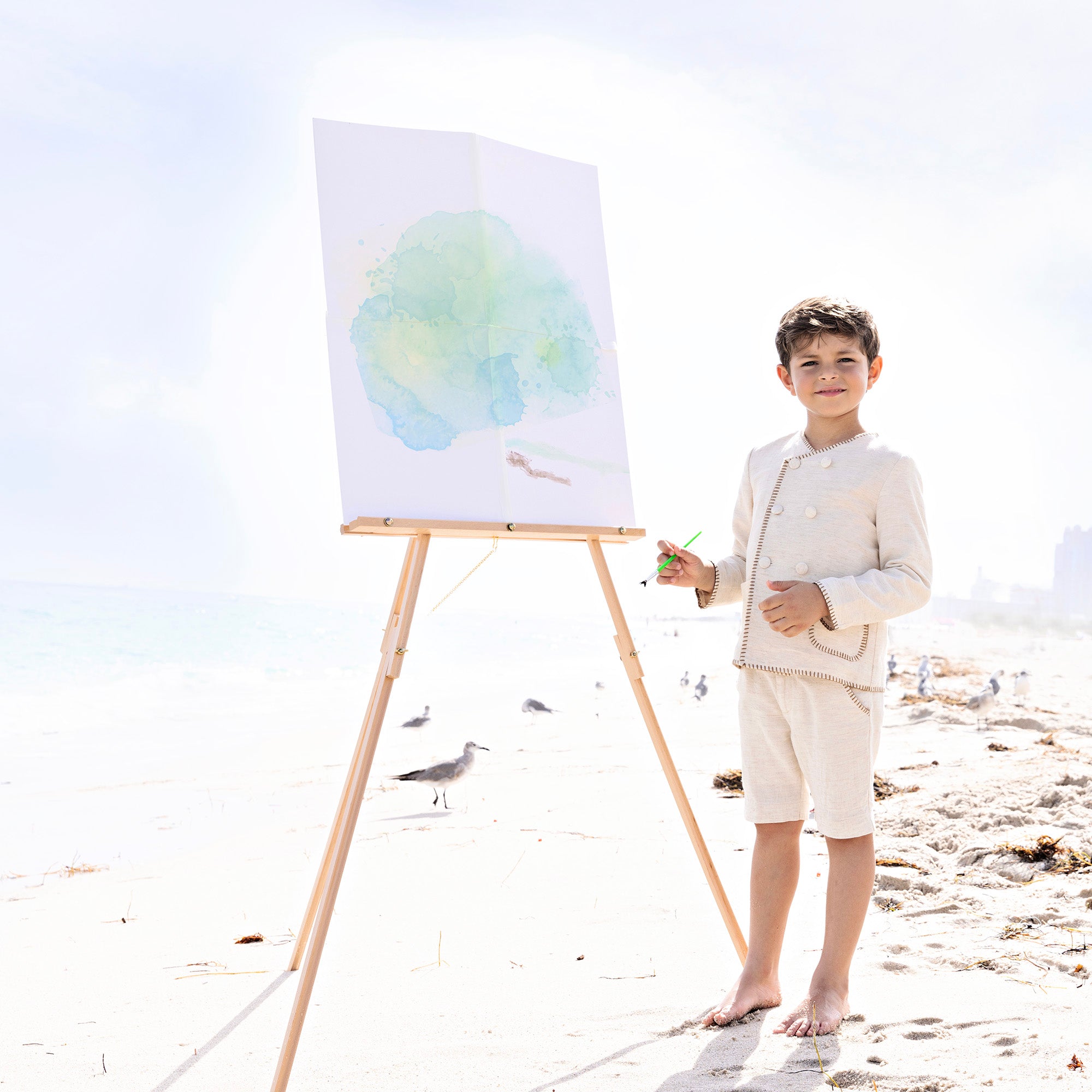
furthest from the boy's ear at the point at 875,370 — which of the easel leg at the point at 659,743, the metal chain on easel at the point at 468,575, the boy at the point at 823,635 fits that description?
the metal chain on easel at the point at 468,575

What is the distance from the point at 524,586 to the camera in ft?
65.0

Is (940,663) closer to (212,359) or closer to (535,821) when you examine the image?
(535,821)

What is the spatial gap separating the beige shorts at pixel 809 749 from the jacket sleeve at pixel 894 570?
0.63ft

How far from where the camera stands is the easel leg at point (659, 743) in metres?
2.13

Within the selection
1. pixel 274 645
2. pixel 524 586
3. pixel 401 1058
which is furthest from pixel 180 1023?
pixel 524 586

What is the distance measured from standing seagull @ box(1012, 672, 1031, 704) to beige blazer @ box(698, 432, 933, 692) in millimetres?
6389

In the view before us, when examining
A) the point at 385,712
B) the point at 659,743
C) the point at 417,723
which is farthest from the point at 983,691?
the point at 385,712

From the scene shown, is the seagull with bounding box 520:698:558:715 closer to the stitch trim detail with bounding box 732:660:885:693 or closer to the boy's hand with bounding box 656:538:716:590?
the boy's hand with bounding box 656:538:716:590

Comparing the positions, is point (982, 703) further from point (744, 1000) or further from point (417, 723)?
point (744, 1000)

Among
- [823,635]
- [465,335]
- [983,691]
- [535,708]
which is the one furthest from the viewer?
[535,708]

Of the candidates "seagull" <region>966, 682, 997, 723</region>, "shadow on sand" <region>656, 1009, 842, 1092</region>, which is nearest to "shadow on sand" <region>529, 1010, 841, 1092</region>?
"shadow on sand" <region>656, 1009, 842, 1092</region>

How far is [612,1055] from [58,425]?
2452cm

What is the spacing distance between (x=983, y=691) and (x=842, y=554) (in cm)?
516

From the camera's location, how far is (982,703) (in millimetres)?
5691
